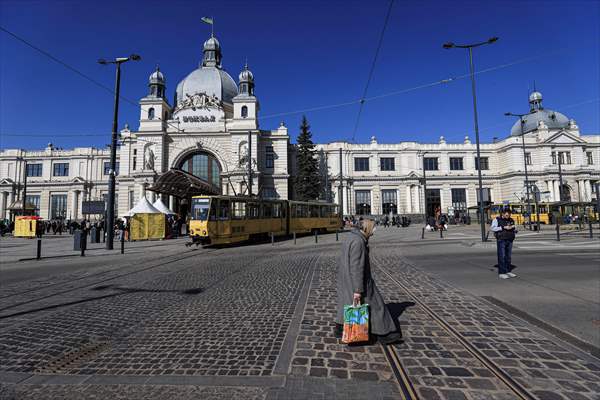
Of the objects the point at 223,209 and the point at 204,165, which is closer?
the point at 223,209

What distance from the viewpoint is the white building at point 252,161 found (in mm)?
44531

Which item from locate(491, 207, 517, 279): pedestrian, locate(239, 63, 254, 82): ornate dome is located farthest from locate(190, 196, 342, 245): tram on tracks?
locate(239, 63, 254, 82): ornate dome

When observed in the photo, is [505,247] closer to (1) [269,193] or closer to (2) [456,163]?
(1) [269,193]

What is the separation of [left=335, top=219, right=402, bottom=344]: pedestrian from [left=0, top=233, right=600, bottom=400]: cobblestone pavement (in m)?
0.27

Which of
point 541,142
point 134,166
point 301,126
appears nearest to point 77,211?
point 134,166

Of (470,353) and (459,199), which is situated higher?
(459,199)

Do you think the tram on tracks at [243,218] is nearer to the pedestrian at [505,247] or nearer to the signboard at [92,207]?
the signboard at [92,207]

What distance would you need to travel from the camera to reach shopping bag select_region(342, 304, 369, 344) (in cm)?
372

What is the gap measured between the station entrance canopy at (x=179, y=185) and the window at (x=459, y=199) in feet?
135

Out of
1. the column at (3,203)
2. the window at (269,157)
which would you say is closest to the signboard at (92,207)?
the window at (269,157)

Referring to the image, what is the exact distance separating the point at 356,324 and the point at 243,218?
1637cm

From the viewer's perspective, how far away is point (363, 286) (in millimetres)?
3701

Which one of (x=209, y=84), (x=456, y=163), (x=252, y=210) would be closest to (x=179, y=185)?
(x=252, y=210)

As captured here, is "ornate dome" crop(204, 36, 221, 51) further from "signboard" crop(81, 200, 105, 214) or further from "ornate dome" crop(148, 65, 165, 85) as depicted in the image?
"signboard" crop(81, 200, 105, 214)
